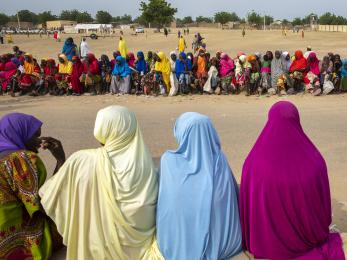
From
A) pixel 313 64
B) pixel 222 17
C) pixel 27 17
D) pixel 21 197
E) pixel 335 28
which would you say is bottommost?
pixel 21 197

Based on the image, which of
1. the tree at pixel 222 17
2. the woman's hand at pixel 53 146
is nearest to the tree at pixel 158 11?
the tree at pixel 222 17

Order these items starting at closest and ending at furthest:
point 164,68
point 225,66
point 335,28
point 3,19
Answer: point 225,66
point 164,68
point 335,28
point 3,19

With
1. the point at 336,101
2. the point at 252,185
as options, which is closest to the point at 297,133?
the point at 252,185

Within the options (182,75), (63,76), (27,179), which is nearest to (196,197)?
(27,179)

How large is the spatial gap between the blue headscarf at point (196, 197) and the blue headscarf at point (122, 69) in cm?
889

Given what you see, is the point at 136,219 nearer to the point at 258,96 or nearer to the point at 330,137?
the point at 330,137

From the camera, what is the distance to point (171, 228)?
2963mm

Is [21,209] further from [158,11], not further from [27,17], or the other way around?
[27,17]

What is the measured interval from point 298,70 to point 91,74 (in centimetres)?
559

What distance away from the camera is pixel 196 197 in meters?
2.90

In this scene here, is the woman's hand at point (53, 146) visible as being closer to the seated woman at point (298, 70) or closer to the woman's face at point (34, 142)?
the woman's face at point (34, 142)

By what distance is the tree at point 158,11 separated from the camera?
66875 mm

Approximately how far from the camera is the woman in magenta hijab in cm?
289

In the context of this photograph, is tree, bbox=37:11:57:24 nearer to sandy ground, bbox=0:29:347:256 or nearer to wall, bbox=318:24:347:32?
wall, bbox=318:24:347:32
